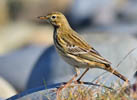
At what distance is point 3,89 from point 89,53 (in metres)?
3.76

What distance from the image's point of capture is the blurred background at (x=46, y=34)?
1258 cm

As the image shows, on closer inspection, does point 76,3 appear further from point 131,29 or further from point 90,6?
point 131,29

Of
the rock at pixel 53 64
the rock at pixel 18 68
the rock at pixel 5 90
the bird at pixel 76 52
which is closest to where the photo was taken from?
the bird at pixel 76 52

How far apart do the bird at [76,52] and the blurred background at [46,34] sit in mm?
2202

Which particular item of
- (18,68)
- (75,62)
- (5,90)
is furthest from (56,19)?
(18,68)

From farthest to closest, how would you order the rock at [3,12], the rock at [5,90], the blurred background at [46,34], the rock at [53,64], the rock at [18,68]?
the rock at [3,12] < the rock at [18,68] < the blurred background at [46,34] < the rock at [5,90] < the rock at [53,64]

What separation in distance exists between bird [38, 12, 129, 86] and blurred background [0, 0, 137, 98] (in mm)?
2202

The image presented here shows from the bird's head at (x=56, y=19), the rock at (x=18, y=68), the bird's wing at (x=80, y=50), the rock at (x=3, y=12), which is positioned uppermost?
the bird's head at (x=56, y=19)

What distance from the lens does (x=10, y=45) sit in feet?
75.9

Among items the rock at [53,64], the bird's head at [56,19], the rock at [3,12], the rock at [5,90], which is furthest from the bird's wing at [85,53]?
the rock at [3,12]

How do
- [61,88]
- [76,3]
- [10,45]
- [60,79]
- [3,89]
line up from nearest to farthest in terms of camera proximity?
[61,88] < [60,79] < [3,89] < [10,45] < [76,3]

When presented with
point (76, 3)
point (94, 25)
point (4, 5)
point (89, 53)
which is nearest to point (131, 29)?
point (94, 25)

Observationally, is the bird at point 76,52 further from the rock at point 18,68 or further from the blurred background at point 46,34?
the rock at point 18,68

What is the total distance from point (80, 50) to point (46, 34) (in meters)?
15.3
